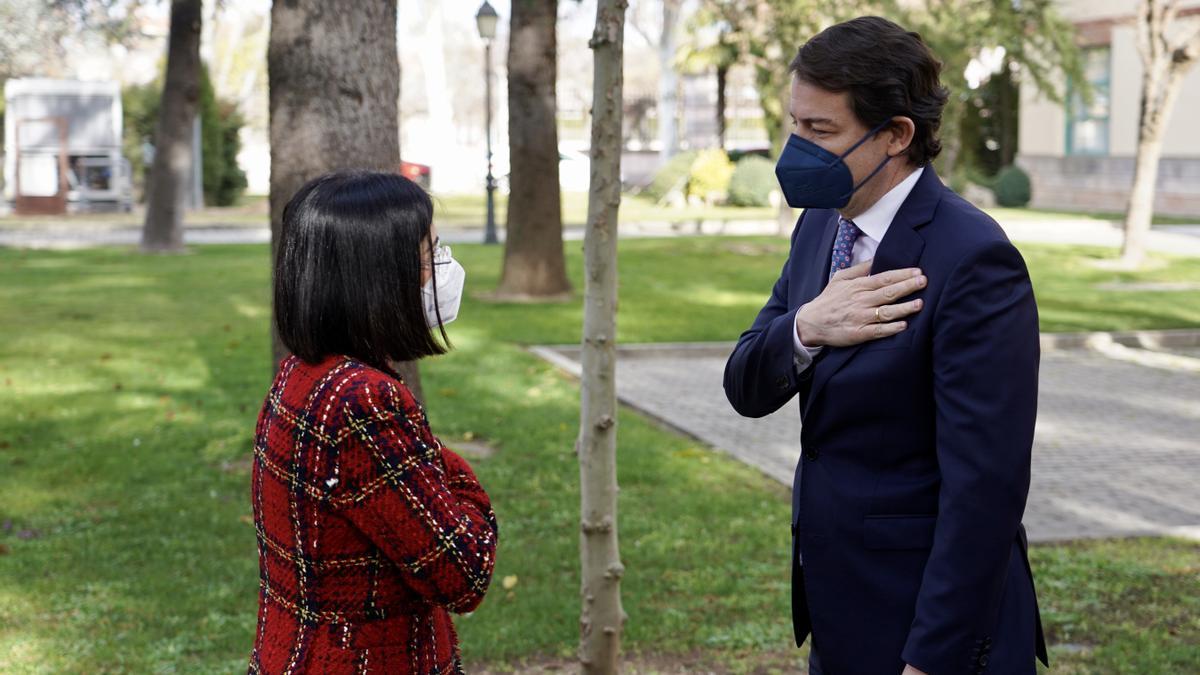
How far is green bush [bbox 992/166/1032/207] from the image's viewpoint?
1423 inches

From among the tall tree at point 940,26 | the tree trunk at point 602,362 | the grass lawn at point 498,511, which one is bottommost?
the grass lawn at point 498,511

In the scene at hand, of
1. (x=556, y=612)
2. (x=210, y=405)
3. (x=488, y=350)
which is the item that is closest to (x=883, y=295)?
(x=556, y=612)

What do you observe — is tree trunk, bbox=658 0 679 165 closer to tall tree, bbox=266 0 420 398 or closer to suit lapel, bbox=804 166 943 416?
tall tree, bbox=266 0 420 398

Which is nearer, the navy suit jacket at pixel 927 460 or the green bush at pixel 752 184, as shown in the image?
the navy suit jacket at pixel 927 460

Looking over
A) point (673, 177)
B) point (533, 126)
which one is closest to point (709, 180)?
point (673, 177)

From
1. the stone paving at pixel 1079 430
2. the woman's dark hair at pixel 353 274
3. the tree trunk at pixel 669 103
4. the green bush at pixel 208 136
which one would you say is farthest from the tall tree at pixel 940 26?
the woman's dark hair at pixel 353 274

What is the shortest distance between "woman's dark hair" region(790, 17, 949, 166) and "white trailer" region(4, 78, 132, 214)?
33.2 m

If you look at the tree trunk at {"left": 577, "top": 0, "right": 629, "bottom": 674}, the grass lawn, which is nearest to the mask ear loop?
the tree trunk at {"left": 577, "top": 0, "right": 629, "bottom": 674}

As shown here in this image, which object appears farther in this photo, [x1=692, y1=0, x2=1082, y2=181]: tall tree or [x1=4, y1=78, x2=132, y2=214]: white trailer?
[x1=4, y1=78, x2=132, y2=214]: white trailer

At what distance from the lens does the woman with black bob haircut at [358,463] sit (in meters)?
2.41

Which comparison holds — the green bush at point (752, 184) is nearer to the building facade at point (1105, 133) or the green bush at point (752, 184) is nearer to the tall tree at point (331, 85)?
the building facade at point (1105, 133)

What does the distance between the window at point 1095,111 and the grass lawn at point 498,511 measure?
21611mm

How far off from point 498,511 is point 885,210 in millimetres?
4939

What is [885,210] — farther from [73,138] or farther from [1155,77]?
[73,138]
